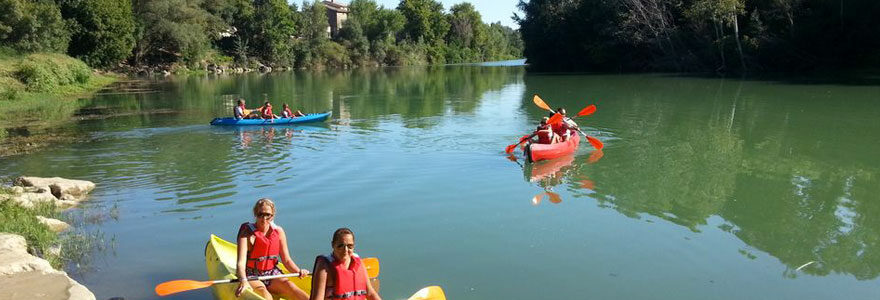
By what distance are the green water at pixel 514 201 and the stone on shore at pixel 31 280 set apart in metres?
0.57

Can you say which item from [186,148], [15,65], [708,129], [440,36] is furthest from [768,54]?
[440,36]

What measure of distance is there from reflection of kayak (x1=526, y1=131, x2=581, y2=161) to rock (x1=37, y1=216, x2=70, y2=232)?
7499mm

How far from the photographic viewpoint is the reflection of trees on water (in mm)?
7746

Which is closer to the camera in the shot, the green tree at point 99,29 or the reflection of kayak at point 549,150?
the reflection of kayak at point 549,150

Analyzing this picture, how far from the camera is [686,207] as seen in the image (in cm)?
916

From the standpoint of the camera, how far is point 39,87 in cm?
2764

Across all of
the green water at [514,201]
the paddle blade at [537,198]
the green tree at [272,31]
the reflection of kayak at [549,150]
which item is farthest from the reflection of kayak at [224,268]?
the green tree at [272,31]

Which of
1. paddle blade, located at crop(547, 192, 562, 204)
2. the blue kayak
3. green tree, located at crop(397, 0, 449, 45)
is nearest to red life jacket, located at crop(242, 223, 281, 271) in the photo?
paddle blade, located at crop(547, 192, 562, 204)

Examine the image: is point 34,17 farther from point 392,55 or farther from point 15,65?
point 392,55

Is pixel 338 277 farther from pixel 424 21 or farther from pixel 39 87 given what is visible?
pixel 424 21

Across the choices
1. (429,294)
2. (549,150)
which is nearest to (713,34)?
(549,150)

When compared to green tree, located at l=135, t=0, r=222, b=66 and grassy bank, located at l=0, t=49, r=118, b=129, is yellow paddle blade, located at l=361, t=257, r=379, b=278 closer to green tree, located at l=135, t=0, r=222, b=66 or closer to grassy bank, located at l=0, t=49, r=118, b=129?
grassy bank, located at l=0, t=49, r=118, b=129

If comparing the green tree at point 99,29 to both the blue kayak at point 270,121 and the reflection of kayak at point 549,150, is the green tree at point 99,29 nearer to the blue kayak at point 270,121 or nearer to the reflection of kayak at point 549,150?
the blue kayak at point 270,121

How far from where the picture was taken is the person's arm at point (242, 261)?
5160 millimetres
